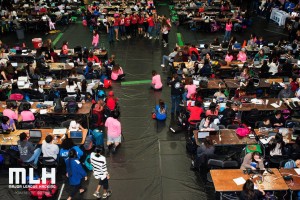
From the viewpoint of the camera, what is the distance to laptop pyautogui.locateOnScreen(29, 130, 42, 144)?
34.1ft

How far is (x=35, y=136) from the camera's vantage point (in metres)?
10.5

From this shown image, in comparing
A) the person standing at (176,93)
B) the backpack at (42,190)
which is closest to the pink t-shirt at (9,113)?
the backpack at (42,190)

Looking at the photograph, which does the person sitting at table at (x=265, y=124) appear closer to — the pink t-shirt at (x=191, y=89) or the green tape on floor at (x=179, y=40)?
the pink t-shirt at (x=191, y=89)

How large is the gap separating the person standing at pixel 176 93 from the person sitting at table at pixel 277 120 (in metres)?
3.26

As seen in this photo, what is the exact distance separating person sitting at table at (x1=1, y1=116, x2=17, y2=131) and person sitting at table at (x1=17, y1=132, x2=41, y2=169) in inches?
41.4

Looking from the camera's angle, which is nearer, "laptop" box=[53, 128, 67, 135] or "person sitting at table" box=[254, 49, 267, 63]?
"laptop" box=[53, 128, 67, 135]

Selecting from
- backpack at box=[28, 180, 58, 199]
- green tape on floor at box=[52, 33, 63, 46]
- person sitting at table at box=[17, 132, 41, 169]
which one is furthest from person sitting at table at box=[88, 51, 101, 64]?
backpack at box=[28, 180, 58, 199]

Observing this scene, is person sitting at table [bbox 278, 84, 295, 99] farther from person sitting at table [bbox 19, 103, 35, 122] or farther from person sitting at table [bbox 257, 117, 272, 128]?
person sitting at table [bbox 19, 103, 35, 122]

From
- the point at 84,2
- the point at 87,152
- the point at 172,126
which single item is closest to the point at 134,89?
the point at 172,126

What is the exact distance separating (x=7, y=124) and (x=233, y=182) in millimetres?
6623

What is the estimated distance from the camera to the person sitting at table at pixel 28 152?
9844 millimetres

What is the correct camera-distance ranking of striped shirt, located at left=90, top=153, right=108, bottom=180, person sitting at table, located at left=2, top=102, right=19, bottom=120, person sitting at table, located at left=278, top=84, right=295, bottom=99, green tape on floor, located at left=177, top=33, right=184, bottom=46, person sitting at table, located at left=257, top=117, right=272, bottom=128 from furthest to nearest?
green tape on floor, located at left=177, top=33, right=184, bottom=46
person sitting at table, located at left=278, top=84, right=295, bottom=99
person sitting at table, located at left=2, top=102, right=19, bottom=120
person sitting at table, located at left=257, top=117, right=272, bottom=128
striped shirt, located at left=90, top=153, right=108, bottom=180

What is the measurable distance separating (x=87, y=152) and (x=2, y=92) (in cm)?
462

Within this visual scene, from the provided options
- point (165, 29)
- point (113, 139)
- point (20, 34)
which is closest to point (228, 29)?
point (165, 29)
